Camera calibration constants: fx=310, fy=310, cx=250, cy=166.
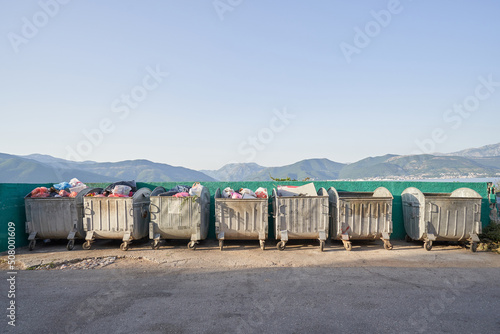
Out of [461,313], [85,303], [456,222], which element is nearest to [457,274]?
[461,313]

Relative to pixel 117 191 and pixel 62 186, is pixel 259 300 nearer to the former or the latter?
pixel 117 191

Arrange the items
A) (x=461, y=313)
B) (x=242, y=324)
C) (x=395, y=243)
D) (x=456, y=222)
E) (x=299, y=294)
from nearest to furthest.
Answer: (x=242, y=324) → (x=461, y=313) → (x=299, y=294) → (x=456, y=222) → (x=395, y=243)

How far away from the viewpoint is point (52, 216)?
7605 millimetres

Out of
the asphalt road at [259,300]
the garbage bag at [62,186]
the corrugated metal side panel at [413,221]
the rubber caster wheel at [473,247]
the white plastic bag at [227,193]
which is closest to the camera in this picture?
the asphalt road at [259,300]

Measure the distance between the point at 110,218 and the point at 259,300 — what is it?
4.74m

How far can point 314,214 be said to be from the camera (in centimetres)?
742

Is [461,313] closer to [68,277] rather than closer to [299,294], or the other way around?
[299,294]

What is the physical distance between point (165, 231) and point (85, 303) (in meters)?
3.23

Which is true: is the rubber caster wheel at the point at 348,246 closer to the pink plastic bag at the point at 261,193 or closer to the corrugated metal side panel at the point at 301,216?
the corrugated metal side panel at the point at 301,216

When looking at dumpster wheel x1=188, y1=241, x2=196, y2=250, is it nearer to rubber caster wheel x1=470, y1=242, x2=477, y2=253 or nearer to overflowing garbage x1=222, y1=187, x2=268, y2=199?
overflowing garbage x1=222, y1=187, x2=268, y2=199

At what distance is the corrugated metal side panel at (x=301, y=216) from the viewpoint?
7.39m

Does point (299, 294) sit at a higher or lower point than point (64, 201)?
lower

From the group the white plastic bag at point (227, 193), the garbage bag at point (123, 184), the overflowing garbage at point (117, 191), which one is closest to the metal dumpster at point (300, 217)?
the white plastic bag at point (227, 193)

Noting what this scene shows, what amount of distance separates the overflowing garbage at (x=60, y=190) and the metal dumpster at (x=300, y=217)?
526 centimetres
